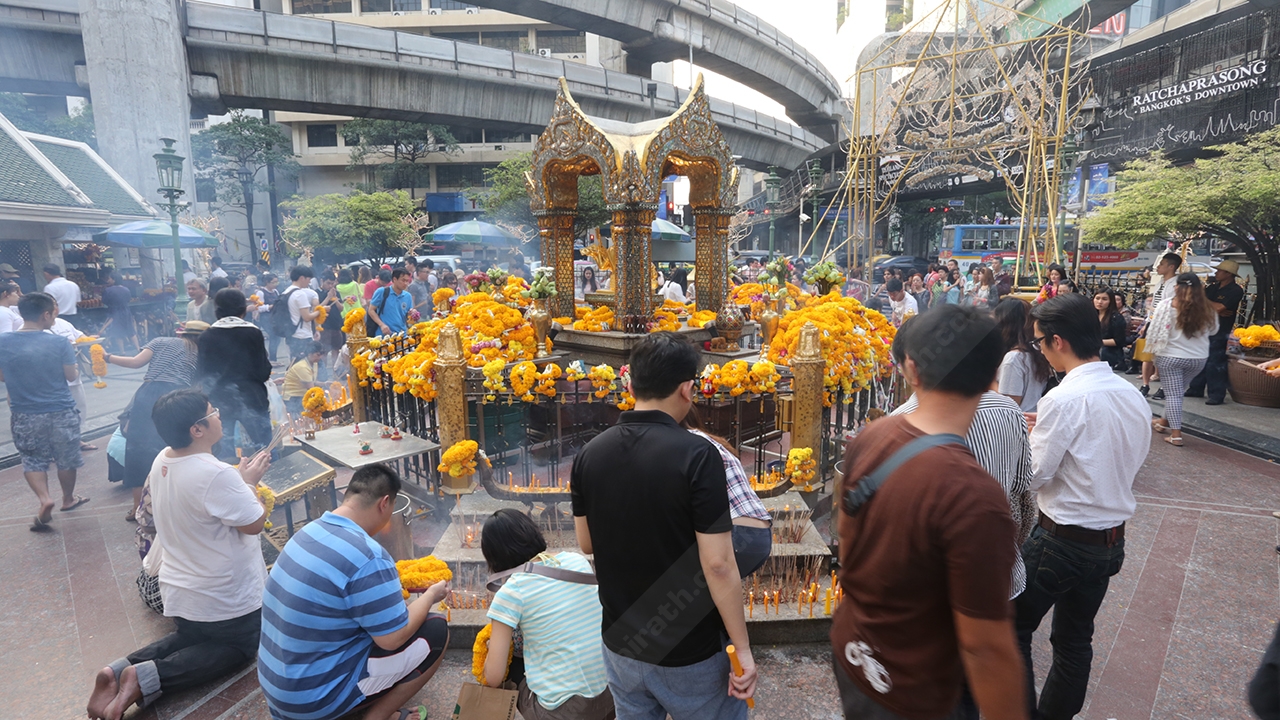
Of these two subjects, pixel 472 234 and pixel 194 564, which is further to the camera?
pixel 472 234

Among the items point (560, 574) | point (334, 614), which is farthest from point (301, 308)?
point (560, 574)

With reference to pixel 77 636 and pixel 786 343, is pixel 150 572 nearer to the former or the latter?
pixel 77 636

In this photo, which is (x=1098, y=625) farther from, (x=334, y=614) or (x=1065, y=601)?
(x=334, y=614)

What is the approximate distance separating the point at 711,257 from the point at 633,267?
1603 millimetres

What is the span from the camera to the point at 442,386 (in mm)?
5645

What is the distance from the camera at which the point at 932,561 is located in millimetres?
1615

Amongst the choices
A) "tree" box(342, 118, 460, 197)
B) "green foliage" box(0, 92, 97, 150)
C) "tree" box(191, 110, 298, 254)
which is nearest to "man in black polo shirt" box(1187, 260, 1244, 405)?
"green foliage" box(0, 92, 97, 150)

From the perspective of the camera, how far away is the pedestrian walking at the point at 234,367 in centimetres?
550

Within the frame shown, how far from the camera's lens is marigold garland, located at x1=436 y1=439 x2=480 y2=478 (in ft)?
17.6

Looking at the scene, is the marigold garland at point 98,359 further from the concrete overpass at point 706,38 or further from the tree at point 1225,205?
the tree at point 1225,205

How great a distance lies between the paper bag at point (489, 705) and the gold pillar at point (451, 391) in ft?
10.0

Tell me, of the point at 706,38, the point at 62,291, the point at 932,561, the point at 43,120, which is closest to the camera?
the point at 932,561

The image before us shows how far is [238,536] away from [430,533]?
2127mm

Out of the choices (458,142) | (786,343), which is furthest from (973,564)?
(458,142)
